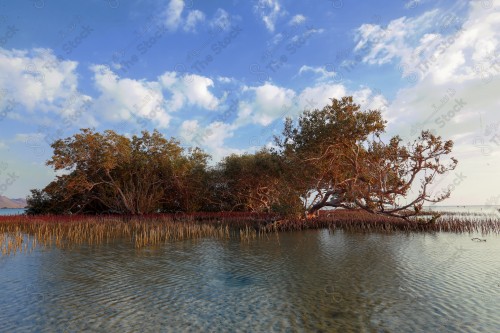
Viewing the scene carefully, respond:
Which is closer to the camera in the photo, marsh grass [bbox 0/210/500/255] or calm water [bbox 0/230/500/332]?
calm water [bbox 0/230/500/332]

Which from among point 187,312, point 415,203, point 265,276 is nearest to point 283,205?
point 415,203

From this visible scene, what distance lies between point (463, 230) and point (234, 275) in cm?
2178

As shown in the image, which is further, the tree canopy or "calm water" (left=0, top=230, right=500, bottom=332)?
the tree canopy

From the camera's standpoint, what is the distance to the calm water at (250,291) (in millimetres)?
6547

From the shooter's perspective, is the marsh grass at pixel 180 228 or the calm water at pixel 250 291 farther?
the marsh grass at pixel 180 228

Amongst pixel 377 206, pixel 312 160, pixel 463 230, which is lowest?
pixel 463 230

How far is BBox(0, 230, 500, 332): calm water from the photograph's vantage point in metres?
6.55

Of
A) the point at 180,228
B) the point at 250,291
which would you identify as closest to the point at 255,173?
the point at 180,228

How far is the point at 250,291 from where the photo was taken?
8820mm

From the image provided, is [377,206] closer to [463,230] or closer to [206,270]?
[463,230]

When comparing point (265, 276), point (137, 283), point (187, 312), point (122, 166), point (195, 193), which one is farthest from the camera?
point (195, 193)

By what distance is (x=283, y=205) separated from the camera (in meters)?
25.8

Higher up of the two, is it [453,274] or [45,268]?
[45,268]

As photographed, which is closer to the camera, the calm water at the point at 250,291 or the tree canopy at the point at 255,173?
the calm water at the point at 250,291
